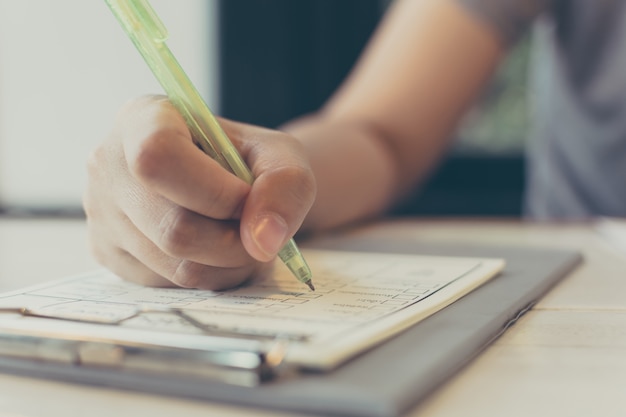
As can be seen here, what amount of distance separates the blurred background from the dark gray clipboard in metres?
1.35

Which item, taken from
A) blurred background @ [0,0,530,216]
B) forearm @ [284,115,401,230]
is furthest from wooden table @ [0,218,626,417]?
blurred background @ [0,0,530,216]

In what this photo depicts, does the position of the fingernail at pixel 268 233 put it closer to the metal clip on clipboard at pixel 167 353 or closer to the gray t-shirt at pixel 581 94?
the metal clip on clipboard at pixel 167 353

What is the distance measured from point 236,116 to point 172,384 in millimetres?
1472

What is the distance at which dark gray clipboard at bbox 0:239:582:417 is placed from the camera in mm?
239

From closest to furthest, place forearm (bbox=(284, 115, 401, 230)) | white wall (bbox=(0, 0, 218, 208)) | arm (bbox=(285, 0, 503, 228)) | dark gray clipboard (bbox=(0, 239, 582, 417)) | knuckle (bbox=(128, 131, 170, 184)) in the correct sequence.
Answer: dark gray clipboard (bbox=(0, 239, 582, 417)) → knuckle (bbox=(128, 131, 170, 184)) → forearm (bbox=(284, 115, 401, 230)) → arm (bbox=(285, 0, 503, 228)) → white wall (bbox=(0, 0, 218, 208))

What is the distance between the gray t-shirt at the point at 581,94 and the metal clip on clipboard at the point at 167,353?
2.81 feet

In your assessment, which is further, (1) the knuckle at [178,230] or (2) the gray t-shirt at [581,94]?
(2) the gray t-shirt at [581,94]

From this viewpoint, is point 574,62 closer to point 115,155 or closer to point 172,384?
point 115,155

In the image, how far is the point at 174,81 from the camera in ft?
1.26

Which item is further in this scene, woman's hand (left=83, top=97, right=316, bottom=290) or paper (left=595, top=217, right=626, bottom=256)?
paper (left=595, top=217, right=626, bottom=256)

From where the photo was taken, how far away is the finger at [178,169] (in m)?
0.35

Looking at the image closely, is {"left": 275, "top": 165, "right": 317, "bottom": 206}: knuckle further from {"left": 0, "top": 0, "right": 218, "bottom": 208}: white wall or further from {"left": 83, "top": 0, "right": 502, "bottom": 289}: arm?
{"left": 0, "top": 0, "right": 218, "bottom": 208}: white wall

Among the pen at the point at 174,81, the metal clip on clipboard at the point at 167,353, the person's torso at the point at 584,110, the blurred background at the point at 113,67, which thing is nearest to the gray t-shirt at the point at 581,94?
the person's torso at the point at 584,110

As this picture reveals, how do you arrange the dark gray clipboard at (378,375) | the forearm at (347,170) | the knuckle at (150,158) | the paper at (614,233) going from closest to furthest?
the dark gray clipboard at (378,375) < the knuckle at (150,158) < the paper at (614,233) < the forearm at (347,170)
